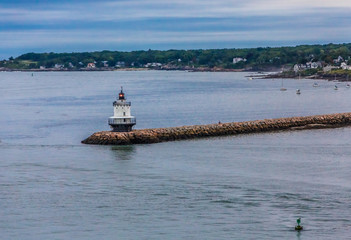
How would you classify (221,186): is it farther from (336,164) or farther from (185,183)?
(336,164)

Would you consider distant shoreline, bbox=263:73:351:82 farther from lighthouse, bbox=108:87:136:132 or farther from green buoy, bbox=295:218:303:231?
green buoy, bbox=295:218:303:231

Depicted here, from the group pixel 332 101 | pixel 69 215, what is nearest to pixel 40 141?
pixel 69 215

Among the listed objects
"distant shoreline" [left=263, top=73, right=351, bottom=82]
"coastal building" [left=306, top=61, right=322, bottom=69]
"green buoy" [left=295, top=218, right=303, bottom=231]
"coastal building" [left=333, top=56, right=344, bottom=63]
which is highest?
"coastal building" [left=333, top=56, right=344, bottom=63]

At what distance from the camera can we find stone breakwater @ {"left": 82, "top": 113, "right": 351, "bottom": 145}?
3766 cm

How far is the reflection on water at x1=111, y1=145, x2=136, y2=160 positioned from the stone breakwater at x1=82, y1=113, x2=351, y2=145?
62cm

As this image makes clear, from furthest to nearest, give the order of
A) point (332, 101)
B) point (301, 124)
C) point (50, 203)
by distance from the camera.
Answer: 1. point (332, 101)
2. point (301, 124)
3. point (50, 203)

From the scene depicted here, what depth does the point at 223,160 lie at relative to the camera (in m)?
33.4

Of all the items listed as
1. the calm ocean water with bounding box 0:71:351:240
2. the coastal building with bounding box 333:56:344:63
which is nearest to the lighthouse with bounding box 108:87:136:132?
the calm ocean water with bounding box 0:71:351:240

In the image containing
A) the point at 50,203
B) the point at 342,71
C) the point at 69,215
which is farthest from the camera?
the point at 342,71

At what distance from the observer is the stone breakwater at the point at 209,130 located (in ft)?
124

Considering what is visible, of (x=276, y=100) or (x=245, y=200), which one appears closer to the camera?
(x=245, y=200)

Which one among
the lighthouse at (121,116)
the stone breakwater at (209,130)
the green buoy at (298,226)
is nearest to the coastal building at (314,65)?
the stone breakwater at (209,130)

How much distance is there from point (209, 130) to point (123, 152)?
24.1 feet

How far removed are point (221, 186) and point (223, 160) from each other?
19.8 feet
